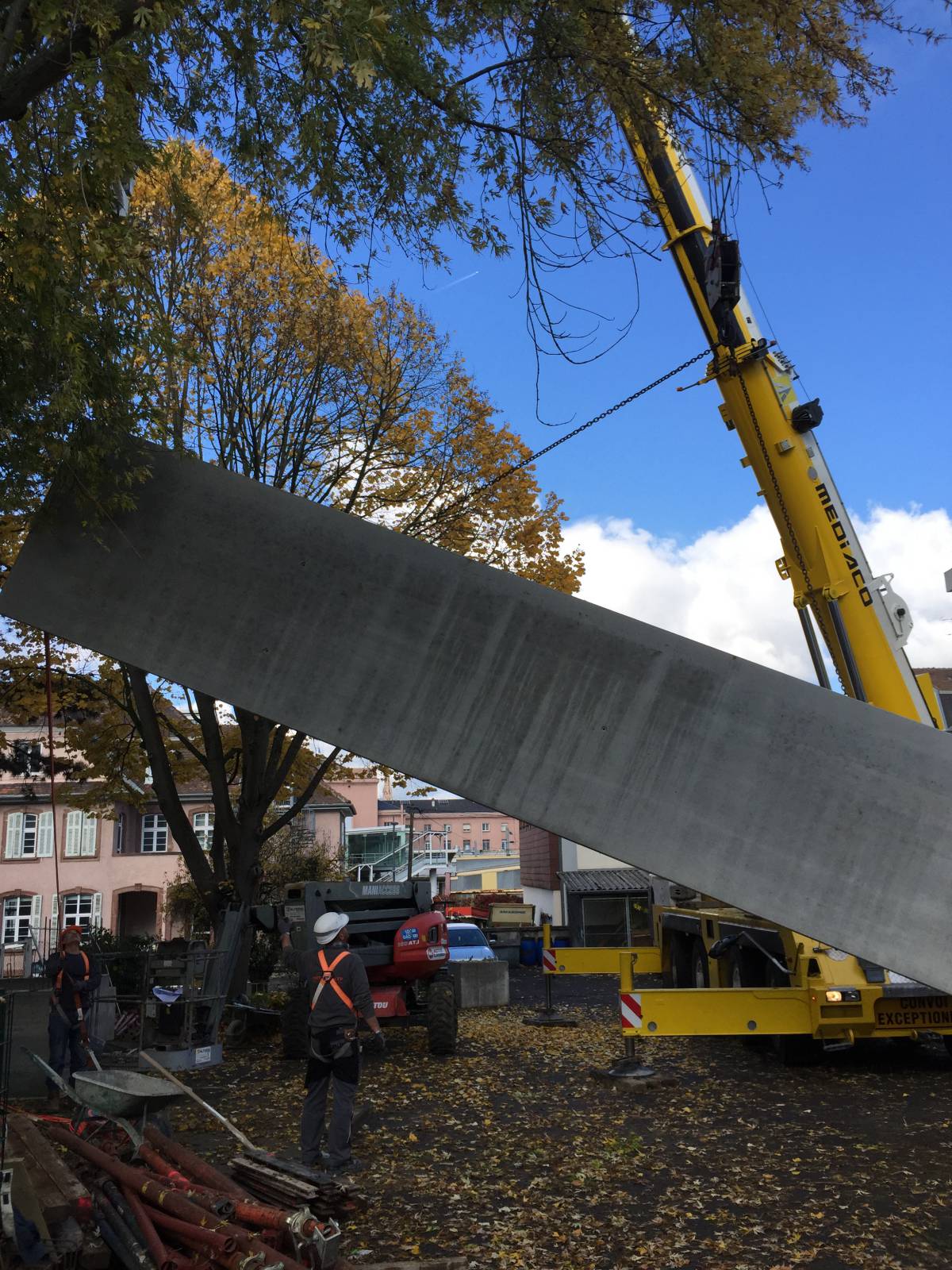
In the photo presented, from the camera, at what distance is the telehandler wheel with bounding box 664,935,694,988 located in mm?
14391

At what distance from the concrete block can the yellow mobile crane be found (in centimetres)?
701

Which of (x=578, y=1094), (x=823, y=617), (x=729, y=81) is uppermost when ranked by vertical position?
(x=729, y=81)

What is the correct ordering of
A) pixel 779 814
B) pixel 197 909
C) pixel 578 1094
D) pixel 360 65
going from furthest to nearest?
pixel 197 909, pixel 578 1094, pixel 360 65, pixel 779 814

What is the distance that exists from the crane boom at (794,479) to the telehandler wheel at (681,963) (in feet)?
16.9

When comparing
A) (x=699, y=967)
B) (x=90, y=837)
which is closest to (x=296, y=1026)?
(x=699, y=967)

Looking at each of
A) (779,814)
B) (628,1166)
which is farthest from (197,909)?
(779,814)

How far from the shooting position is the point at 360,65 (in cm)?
434

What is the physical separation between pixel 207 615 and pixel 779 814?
245 centimetres

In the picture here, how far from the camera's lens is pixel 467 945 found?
66.1 feet

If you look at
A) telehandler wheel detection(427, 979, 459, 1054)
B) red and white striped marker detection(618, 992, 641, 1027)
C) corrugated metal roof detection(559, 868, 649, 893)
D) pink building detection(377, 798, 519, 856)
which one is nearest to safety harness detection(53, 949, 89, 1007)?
telehandler wheel detection(427, 979, 459, 1054)

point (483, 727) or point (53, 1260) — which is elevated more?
point (483, 727)

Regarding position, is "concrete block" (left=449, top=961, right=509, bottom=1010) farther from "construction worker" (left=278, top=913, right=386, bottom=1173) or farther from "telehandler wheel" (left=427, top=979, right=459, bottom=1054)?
"construction worker" (left=278, top=913, right=386, bottom=1173)

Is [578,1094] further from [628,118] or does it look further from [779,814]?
[628,118]

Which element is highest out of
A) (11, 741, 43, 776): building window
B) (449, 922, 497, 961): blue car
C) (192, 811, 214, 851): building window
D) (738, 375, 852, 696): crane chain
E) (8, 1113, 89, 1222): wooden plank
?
(738, 375, 852, 696): crane chain
